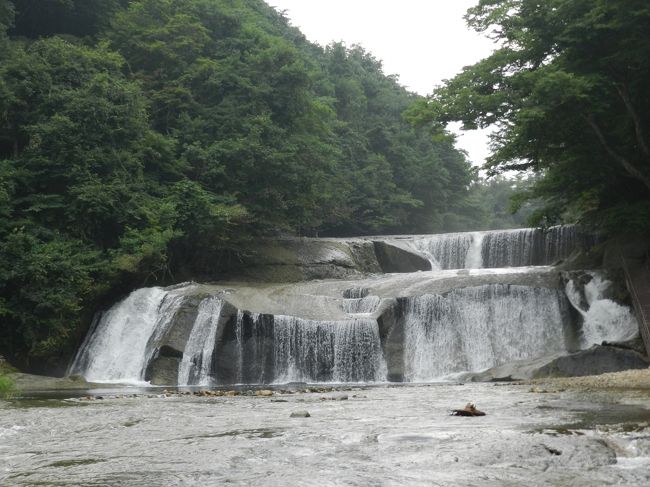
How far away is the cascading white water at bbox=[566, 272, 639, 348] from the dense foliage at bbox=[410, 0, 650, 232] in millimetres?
1846

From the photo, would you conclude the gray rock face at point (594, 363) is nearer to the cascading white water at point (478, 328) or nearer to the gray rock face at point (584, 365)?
the gray rock face at point (584, 365)

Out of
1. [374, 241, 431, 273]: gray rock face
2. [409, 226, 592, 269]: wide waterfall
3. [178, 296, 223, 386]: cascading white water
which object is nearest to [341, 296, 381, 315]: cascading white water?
[178, 296, 223, 386]: cascading white water

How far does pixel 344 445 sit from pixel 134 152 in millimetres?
22286

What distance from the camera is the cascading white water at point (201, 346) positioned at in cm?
1928

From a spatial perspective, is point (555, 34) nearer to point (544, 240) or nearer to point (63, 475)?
point (544, 240)

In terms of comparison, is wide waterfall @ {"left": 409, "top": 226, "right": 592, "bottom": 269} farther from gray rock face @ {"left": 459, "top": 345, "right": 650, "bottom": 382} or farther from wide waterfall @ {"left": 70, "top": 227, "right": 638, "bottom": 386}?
gray rock face @ {"left": 459, "top": 345, "right": 650, "bottom": 382}

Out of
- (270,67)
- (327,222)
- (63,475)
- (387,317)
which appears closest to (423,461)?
(63,475)

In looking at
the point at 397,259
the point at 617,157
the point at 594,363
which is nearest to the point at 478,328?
the point at 594,363

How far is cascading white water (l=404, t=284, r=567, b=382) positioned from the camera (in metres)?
18.5

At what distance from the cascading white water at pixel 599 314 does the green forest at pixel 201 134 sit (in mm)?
1853

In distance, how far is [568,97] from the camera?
15.6m

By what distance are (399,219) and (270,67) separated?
17225mm

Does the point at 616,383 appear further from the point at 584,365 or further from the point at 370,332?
the point at 370,332

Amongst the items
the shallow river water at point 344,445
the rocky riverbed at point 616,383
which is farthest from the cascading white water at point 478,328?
the shallow river water at point 344,445
